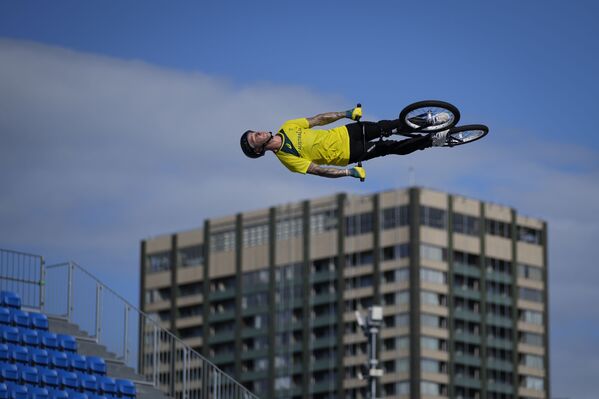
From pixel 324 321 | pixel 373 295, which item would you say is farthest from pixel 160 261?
pixel 373 295

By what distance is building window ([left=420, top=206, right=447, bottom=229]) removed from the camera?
124 meters

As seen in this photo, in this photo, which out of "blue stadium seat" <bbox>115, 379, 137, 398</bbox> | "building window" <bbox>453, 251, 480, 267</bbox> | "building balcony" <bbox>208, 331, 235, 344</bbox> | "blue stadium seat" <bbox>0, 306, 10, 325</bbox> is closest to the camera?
"blue stadium seat" <bbox>0, 306, 10, 325</bbox>

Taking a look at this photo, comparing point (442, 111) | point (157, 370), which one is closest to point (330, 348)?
point (157, 370)

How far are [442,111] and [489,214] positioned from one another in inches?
4172

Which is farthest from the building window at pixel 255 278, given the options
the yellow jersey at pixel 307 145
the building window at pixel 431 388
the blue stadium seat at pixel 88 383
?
the yellow jersey at pixel 307 145

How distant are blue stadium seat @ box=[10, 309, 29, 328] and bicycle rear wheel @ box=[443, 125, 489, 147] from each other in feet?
43.7

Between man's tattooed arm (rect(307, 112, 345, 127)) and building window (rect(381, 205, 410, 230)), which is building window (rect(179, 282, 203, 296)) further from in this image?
man's tattooed arm (rect(307, 112, 345, 127))

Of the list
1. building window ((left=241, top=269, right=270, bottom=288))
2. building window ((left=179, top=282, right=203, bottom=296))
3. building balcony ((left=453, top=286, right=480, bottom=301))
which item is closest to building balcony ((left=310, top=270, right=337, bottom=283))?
building window ((left=241, top=269, right=270, bottom=288))

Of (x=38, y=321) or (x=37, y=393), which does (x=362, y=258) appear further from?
(x=37, y=393)

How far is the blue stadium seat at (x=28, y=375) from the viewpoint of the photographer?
3225cm

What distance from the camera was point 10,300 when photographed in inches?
1366

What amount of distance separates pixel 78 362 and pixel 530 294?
104 m

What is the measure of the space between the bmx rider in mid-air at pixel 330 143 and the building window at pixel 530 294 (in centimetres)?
11037

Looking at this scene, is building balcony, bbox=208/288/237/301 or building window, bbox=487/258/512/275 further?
building balcony, bbox=208/288/237/301
